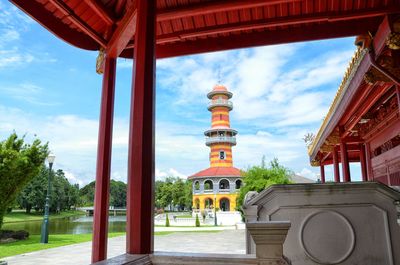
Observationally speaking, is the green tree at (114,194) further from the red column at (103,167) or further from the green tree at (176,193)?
the red column at (103,167)

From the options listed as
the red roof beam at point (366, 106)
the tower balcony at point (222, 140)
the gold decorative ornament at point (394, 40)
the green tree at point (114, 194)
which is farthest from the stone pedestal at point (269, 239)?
the green tree at point (114, 194)

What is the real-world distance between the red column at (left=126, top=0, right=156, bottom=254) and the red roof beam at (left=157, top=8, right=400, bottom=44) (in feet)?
4.46

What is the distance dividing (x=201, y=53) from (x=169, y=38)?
1.83 feet

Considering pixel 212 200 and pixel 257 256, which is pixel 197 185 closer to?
pixel 212 200

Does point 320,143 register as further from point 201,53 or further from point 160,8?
point 160,8

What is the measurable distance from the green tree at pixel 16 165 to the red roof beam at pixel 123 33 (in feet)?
15.6

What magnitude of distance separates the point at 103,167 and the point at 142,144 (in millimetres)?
1554

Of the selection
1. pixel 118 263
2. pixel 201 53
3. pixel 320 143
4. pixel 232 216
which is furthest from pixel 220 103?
pixel 118 263

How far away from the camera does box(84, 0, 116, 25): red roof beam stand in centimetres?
360

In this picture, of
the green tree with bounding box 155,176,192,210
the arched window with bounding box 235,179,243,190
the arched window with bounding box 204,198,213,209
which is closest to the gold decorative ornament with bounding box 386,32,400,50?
the arched window with bounding box 235,179,243,190

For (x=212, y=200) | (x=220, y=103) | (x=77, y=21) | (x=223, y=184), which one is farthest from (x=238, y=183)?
(x=77, y=21)

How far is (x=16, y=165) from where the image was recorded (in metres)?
7.40

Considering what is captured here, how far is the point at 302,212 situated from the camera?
3408mm

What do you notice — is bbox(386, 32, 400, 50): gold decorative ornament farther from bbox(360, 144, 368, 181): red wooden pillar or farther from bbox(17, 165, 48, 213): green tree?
bbox(17, 165, 48, 213): green tree
